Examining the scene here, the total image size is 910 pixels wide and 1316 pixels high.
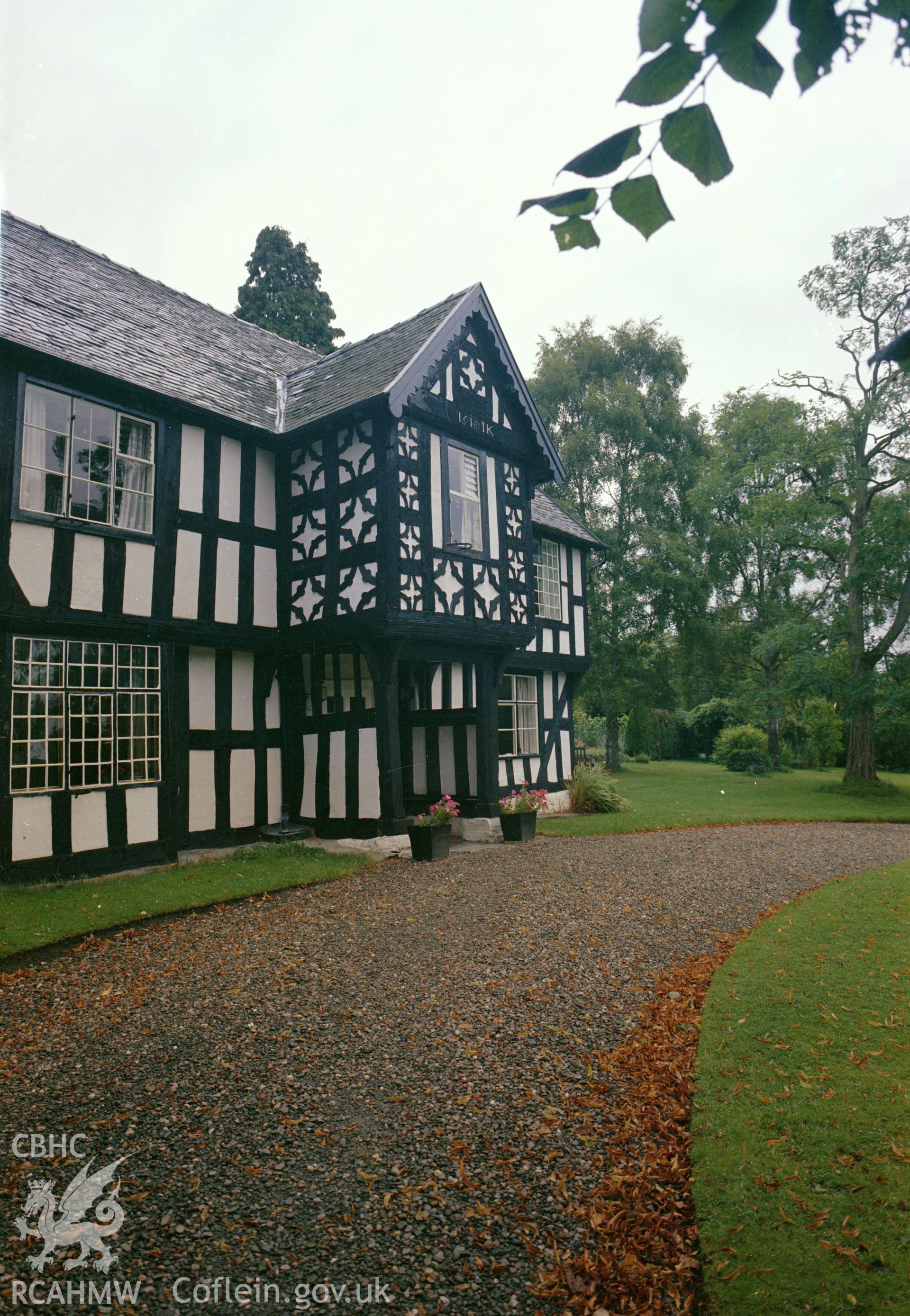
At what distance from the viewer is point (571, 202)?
5.86 feet

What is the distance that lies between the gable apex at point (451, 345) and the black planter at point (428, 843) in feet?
19.8

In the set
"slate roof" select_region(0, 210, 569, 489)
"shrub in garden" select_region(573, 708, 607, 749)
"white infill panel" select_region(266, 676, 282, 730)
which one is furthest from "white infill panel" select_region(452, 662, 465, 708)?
"shrub in garden" select_region(573, 708, 607, 749)

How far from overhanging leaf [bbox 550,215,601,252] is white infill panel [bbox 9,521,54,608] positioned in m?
8.53

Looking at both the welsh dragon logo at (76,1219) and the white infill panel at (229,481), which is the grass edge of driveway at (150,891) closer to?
the welsh dragon logo at (76,1219)

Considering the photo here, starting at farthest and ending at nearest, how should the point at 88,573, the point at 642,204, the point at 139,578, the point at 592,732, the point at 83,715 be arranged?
the point at 592,732
the point at 139,578
the point at 88,573
the point at 83,715
the point at 642,204

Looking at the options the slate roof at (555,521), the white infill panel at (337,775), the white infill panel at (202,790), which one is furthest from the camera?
the slate roof at (555,521)

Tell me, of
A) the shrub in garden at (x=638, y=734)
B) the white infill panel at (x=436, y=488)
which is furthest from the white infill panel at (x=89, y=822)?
the shrub in garden at (x=638, y=734)

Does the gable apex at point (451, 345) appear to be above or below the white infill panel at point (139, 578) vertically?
above

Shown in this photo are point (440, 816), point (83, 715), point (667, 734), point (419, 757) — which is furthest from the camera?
point (667, 734)

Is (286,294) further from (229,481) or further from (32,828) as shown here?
(32,828)

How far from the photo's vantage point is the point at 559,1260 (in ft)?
9.18

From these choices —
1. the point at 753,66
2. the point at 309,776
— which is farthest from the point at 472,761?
the point at 753,66

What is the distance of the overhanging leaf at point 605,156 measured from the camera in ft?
5.42

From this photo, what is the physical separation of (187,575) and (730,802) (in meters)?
14.0
